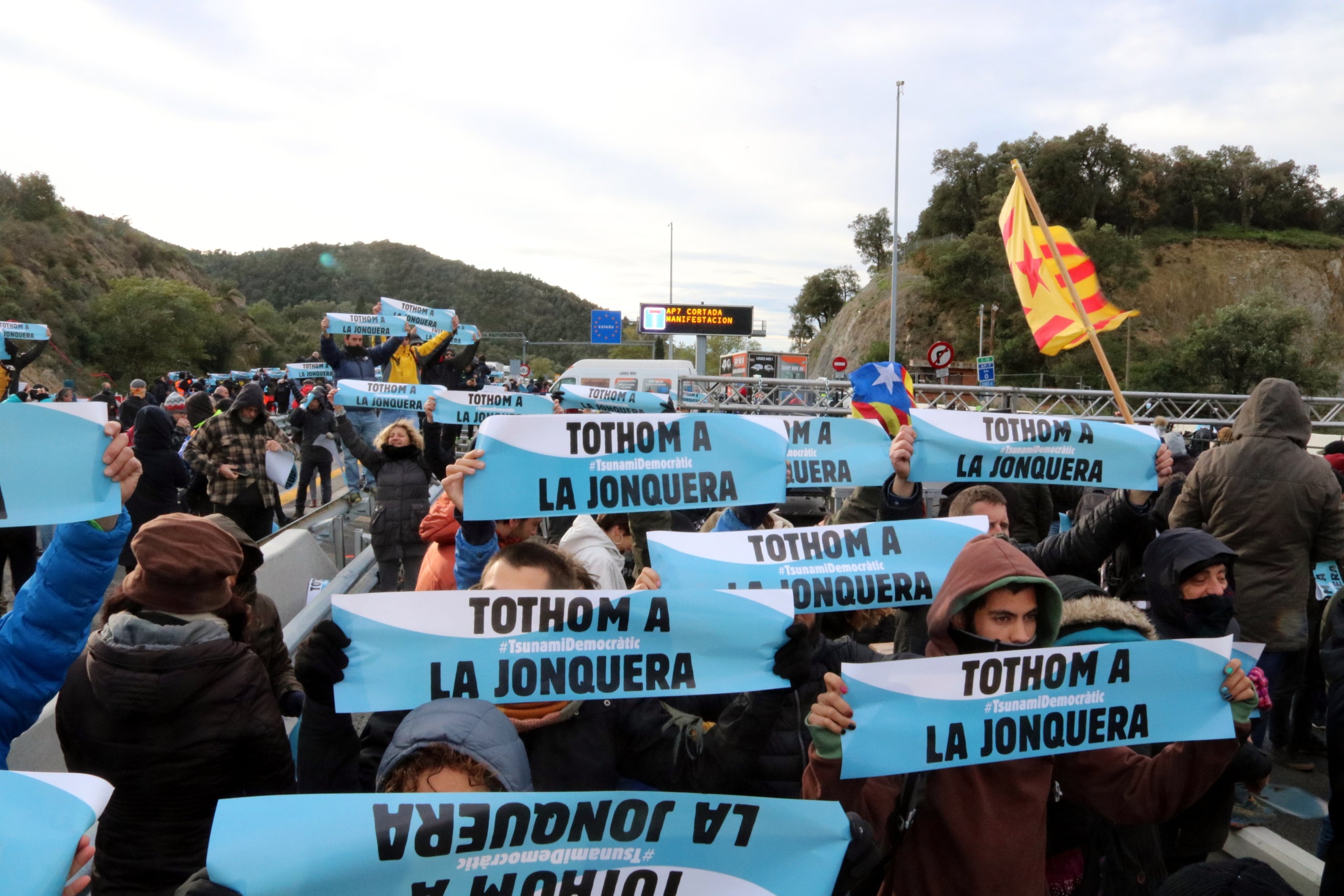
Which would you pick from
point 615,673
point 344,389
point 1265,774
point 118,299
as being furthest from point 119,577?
point 118,299

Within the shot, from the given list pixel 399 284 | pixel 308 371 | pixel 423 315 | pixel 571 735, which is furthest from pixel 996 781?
pixel 399 284

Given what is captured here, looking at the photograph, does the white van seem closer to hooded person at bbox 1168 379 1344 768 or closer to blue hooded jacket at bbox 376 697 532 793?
hooded person at bbox 1168 379 1344 768

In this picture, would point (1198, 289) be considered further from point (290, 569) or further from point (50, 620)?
point (50, 620)

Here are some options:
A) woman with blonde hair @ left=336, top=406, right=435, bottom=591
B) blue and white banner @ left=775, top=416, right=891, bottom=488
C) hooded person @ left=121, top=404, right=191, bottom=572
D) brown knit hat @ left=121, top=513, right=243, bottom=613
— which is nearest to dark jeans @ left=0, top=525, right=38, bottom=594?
hooded person @ left=121, top=404, right=191, bottom=572

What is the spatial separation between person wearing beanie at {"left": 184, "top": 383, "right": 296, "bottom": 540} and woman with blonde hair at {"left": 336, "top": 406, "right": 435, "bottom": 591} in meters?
1.21

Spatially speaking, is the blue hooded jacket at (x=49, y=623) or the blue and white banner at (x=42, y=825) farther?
the blue hooded jacket at (x=49, y=623)

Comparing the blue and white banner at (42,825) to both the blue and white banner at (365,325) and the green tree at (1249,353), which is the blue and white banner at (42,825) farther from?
the green tree at (1249,353)

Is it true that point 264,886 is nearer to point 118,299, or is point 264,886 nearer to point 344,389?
point 344,389

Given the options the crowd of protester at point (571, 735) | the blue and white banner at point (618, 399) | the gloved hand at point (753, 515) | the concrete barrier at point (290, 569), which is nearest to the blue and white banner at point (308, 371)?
the concrete barrier at point (290, 569)

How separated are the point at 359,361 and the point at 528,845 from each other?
7.79m

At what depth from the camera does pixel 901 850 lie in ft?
7.31

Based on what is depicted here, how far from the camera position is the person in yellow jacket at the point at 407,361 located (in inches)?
349

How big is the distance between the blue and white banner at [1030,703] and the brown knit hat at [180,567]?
65.0 inches

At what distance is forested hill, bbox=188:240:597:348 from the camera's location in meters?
122
